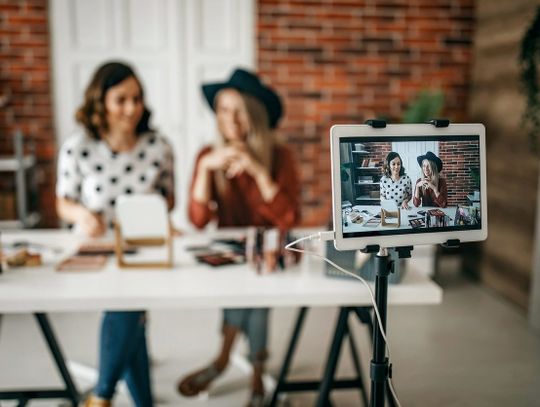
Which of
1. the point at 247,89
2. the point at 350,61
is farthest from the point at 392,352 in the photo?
the point at 350,61

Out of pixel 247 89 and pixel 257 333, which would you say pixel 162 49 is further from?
pixel 257 333

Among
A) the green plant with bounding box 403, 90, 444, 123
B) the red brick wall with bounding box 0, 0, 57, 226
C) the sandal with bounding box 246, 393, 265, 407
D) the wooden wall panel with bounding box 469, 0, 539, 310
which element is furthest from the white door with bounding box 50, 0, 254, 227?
the sandal with bounding box 246, 393, 265, 407

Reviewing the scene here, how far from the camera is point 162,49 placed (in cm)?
415

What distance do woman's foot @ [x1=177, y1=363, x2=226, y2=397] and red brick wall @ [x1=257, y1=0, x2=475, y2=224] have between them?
212 centimetres

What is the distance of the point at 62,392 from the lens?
6.79 feet

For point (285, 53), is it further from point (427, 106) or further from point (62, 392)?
point (62, 392)

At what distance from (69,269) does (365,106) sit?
304cm

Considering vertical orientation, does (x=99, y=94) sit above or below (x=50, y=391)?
above

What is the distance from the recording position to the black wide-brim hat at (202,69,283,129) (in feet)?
8.32

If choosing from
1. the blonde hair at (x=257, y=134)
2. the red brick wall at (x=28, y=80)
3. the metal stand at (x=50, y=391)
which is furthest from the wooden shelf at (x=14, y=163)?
the metal stand at (x=50, y=391)

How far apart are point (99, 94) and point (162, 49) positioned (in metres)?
2.00

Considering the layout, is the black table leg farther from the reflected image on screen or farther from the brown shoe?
the reflected image on screen

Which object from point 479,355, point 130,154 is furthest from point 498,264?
point 130,154

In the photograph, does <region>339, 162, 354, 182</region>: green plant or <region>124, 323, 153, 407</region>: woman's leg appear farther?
<region>124, 323, 153, 407</region>: woman's leg
